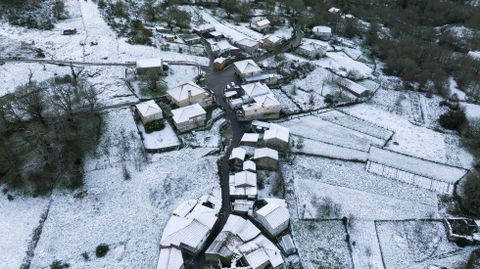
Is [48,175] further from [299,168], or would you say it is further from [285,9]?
[285,9]

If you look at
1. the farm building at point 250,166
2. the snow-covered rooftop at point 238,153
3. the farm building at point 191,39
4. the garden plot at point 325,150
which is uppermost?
the farm building at point 191,39

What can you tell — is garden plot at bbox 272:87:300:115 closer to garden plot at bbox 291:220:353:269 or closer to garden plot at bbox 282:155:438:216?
garden plot at bbox 282:155:438:216

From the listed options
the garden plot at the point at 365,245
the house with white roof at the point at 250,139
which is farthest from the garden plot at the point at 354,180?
the house with white roof at the point at 250,139

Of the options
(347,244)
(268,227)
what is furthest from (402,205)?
(268,227)

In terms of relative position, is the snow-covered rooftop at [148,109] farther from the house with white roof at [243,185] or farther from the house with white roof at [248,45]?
the house with white roof at [248,45]

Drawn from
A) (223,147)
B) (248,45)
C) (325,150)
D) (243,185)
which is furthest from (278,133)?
(248,45)

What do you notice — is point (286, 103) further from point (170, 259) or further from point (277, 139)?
point (170, 259)

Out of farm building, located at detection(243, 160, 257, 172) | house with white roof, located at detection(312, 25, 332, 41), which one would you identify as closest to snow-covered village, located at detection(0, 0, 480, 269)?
farm building, located at detection(243, 160, 257, 172)
